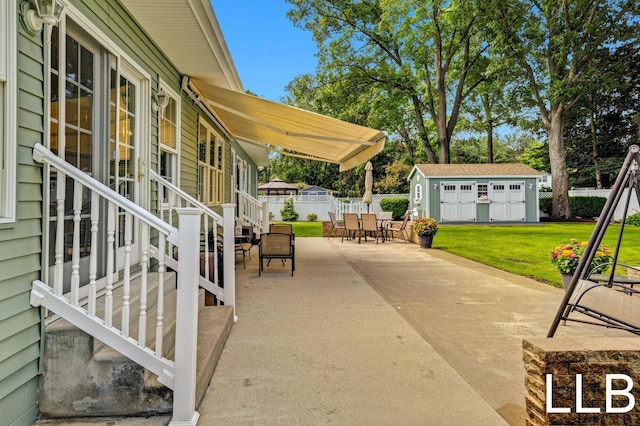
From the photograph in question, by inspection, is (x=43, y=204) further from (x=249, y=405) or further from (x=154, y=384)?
(x=249, y=405)

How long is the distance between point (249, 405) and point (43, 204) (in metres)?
1.81

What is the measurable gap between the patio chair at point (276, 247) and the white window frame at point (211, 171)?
1498 mm

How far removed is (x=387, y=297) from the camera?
5.22 m

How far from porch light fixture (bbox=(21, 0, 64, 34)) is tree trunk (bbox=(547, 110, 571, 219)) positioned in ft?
81.1

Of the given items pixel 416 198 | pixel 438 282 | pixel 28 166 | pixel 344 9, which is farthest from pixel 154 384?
pixel 344 9

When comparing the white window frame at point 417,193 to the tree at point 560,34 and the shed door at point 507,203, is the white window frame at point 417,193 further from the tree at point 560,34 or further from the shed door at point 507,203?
the tree at point 560,34

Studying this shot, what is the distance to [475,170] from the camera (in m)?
20.8

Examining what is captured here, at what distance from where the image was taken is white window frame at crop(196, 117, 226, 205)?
7158 millimetres

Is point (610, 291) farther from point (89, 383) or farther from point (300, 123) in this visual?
point (300, 123)

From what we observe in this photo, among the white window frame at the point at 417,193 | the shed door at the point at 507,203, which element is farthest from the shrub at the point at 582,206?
the white window frame at the point at 417,193

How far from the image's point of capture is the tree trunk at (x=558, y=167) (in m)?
21.6

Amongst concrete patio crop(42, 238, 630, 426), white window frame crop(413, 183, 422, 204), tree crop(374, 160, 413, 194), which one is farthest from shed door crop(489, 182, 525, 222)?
concrete patio crop(42, 238, 630, 426)

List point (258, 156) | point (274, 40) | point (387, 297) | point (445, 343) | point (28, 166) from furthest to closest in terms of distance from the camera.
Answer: point (274, 40) < point (258, 156) < point (387, 297) < point (445, 343) < point (28, 166)

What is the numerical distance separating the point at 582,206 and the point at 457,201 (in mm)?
9101
